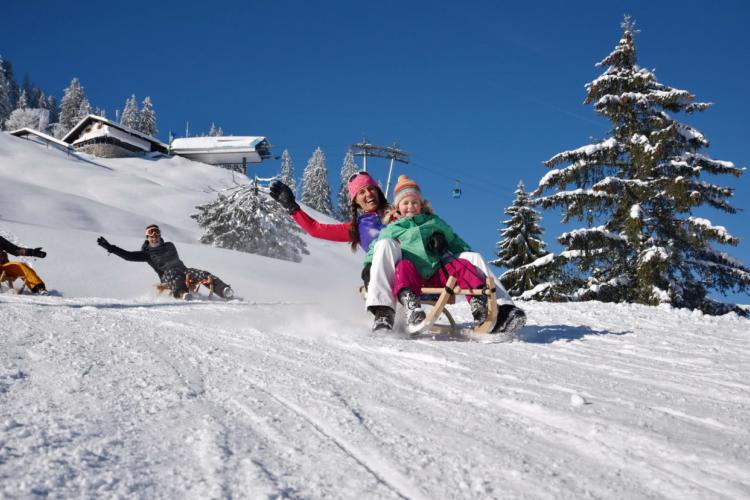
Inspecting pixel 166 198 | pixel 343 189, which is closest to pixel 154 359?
pixel 166 198

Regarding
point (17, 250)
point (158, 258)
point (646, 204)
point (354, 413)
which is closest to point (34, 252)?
point (17, 250)

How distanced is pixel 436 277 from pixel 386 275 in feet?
1.96

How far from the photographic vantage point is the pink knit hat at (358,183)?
5320 mm

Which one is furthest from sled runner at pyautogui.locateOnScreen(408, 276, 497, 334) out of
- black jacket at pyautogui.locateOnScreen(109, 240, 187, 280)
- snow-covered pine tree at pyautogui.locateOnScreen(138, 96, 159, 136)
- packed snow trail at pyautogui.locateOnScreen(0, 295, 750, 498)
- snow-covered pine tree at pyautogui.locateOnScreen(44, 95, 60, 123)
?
snow-covered pine tree at pyautogui.locateOnScreen(44, 95, 60, 123)

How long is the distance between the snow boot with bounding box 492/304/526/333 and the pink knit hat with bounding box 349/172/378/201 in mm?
2198

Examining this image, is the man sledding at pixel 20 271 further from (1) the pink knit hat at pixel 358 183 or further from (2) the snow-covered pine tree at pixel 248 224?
(2) the snow-covered pine tree at pixel 248 224

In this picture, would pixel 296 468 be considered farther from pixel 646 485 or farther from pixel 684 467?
pixel 684 467

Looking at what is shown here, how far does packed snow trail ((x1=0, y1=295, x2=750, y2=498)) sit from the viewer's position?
97cm

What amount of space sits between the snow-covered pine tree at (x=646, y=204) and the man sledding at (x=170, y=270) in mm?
7676

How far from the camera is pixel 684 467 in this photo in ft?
3.59

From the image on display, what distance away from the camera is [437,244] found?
4164mm

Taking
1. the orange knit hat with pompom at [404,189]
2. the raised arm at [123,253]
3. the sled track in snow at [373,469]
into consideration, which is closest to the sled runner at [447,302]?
the orange knit hat with pompom at [404,189]

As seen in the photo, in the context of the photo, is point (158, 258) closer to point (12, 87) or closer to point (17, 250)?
point (17, 250)

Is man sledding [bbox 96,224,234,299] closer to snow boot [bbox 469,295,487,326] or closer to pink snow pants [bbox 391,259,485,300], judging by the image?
pink snow pants [bbox 391,259,485,300]
